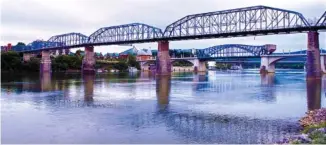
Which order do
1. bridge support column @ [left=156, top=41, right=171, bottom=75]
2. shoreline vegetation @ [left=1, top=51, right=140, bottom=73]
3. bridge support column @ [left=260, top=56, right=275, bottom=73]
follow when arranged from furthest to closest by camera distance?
bridge support column @ [left=260, top=56, right=275, bottom=73] < shoreline vegetation @ [left=1, top=51, right=140, bottom=73] < bridge support column @ [left=156, top=41, right=171, bottom=75]

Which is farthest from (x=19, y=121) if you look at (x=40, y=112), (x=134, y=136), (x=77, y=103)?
(x=77, y=103)

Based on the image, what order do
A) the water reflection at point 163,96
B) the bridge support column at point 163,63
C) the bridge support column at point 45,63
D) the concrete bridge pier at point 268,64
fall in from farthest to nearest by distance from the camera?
the concrete bridge pier at point 268,64 < the bridge support column at point 45,63 < the bridge support column at point 163,63 < the water reflection at point 163,96

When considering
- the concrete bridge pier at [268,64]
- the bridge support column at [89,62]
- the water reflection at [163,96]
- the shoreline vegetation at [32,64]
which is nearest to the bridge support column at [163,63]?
the bridge support column at [89,62]

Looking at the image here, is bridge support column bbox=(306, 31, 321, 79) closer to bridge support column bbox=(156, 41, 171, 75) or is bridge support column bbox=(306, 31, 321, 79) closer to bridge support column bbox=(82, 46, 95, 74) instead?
bridge support column bbox=(156, 41, 171, 75)

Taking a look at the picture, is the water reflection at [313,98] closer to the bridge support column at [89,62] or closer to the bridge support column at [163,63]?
the bridge support column at [163,63]

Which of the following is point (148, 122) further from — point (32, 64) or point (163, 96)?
point (32, 64)

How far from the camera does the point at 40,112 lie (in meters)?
31.0

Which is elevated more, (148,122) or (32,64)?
(32,64)

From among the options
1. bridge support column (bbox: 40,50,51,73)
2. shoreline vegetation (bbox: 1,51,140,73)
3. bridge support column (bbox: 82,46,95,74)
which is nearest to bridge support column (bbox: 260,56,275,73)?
bridge support column (bbox: 82,46,95,74)

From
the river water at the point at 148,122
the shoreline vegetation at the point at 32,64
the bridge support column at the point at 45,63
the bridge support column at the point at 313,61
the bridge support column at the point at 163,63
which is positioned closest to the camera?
the river water at the point at 148,122

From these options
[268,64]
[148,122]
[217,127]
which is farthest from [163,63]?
[217,127]

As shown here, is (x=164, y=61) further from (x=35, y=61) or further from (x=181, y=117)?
(x=181, y=117)

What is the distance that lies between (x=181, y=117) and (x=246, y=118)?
180 inches

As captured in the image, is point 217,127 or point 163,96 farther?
point 163,96
